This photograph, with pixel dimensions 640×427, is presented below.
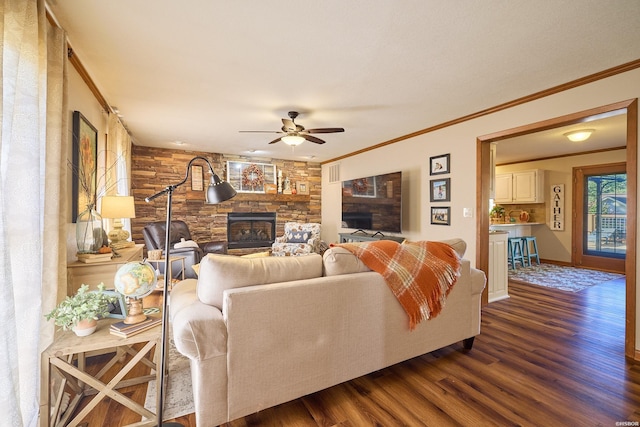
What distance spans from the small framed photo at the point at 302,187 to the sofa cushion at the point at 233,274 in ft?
18.0

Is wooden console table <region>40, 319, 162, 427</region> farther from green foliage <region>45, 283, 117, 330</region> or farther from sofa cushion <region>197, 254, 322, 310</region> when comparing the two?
sofa cushion <region>197, 254, 322, 310</region>

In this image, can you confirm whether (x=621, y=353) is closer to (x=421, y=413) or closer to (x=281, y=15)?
(x=421, y=413)

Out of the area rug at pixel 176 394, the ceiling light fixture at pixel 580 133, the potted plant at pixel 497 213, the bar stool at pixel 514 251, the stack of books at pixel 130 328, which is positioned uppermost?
the ceiling light fixture at pixel 580 133

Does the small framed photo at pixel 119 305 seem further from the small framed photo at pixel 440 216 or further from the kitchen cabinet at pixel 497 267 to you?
the kitchen cabinet at pixel 497 267

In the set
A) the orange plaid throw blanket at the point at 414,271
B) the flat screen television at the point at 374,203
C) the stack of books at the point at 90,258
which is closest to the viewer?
the orange plaid throw blanket at the point at 414,271

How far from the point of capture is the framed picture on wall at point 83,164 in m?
2.48

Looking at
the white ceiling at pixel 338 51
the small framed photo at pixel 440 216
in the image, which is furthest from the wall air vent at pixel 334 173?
the white ceiling at pixel 338 51

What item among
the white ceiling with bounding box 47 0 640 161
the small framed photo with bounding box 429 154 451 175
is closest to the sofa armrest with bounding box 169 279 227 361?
the white ceiling with bounding box 47 0 640 161

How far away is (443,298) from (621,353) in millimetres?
1688

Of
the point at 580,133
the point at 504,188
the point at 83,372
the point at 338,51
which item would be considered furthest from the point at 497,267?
the point at 83,372

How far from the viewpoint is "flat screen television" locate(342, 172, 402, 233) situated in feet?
15.7

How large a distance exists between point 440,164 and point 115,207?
4.03 m

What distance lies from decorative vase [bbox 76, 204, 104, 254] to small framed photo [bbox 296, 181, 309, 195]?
15.6ft

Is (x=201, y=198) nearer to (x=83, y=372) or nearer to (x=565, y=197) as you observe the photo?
(x=83, y=372)
